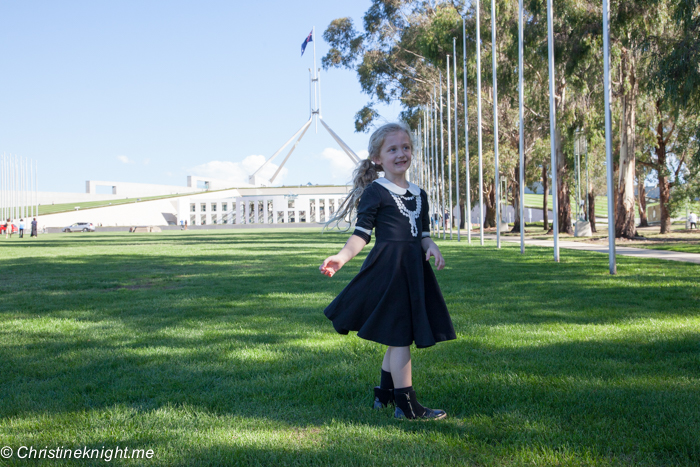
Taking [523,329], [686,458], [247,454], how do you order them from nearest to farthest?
1. [686,458]
2. [247,454]
3. [523,329]

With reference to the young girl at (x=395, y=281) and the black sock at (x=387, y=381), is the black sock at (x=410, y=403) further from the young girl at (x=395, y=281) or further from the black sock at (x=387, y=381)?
the black sock at (x=387, y=381)

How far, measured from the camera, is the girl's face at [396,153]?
3.36 m

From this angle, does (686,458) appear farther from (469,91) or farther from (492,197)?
(492,197)

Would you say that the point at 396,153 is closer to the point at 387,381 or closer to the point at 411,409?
the point at 387,381

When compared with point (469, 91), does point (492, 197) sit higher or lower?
lower

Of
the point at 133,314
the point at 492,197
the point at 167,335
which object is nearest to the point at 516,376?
the point at 167,335

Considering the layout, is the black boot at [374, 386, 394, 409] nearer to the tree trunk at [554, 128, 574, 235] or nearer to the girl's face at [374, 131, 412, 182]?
the girl's face at [374, 131, 412, 182]

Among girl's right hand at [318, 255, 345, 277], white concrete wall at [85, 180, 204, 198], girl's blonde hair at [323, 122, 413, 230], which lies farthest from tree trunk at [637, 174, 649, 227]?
white concrete wall at [85, 180, 204, 198]

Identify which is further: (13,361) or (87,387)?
(13,361)

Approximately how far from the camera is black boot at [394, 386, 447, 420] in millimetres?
3135

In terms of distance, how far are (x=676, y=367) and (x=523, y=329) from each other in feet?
5.17

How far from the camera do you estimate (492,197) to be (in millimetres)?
Answer: 40781

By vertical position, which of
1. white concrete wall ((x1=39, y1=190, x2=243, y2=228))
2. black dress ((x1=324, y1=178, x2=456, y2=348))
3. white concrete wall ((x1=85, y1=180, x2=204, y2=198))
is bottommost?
black dress ((x1=324, y1=178, x2=456, y2=348))

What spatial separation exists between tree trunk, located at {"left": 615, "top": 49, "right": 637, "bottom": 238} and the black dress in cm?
1911
